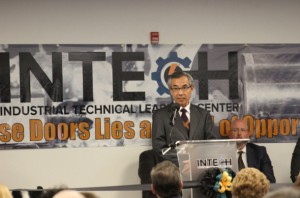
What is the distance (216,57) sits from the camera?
22.6ft

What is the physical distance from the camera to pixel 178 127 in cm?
570

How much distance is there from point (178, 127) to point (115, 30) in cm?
159

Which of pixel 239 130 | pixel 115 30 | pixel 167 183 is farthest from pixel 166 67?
pixel 167 183

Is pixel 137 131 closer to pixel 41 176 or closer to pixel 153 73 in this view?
pixel 153 73

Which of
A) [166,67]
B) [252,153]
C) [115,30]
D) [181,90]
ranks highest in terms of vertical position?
[115,30]

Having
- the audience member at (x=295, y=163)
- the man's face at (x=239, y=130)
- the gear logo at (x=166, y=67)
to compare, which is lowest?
the audience member at (x=295, y=163)

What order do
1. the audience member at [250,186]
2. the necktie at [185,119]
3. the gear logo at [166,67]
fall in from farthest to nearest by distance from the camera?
the gear logo at [166,67]
the necktie at [185,119]
the audience member at [250,186]

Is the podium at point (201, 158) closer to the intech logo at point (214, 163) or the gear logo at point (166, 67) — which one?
the intech logo at point (214, 163)

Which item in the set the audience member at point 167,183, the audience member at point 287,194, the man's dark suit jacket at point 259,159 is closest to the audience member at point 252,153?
the man's dark suit jacket at point 259,159

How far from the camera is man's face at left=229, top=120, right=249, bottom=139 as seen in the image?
6.60 metres

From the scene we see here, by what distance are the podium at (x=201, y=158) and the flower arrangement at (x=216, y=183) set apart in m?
0.05

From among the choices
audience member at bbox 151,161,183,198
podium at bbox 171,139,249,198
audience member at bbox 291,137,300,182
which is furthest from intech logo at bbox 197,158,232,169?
audience member at bbox 291,137,300,182

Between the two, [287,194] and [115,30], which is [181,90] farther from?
[287,194]

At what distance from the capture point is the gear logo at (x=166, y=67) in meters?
6.80
